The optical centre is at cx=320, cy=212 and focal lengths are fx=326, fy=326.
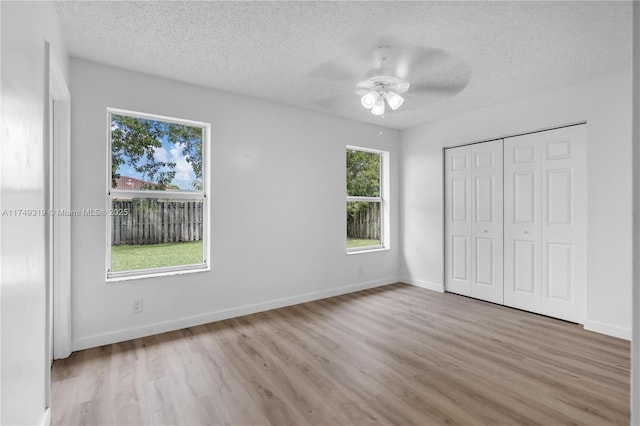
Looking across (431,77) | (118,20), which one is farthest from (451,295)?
(118,20)

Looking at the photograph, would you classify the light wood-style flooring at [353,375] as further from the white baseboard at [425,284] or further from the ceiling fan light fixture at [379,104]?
the ceiling fan light fixture at [379,104]

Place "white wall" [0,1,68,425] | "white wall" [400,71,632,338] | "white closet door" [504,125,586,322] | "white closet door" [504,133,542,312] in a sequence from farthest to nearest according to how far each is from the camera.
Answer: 1. "white closet door" [504,133,542,312]
2. "white closet door" [504,125,586,322]
3. "white wall" [400,71,632,338]
4. "white wall" [0,1,68,425]

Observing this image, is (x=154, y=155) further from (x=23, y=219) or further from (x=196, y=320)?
(x=23, y=219)

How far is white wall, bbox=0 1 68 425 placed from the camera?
Result: 3.99 feet

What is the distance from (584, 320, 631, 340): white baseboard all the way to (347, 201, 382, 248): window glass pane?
2759mm

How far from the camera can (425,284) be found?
500 centimetres

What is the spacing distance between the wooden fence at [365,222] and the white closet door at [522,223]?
1.85 m

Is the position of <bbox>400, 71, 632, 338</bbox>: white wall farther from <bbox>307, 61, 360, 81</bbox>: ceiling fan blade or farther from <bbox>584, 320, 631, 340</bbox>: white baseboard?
<bbox>307, 61, 360, 81</bbox>: ceiling fan blade

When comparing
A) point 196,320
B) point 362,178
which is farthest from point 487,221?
point 196,320

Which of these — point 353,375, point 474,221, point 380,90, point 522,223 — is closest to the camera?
point 353,375

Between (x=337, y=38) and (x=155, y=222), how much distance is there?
2473mm

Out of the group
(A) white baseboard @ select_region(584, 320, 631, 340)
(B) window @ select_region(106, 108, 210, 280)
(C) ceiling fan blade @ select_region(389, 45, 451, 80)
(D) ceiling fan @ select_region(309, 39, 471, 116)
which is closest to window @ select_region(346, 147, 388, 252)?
(D) ceiling fan @ select_region(309, 39, 471, 116)

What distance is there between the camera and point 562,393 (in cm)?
218

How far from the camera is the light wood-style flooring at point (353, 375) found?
6.51 feet
